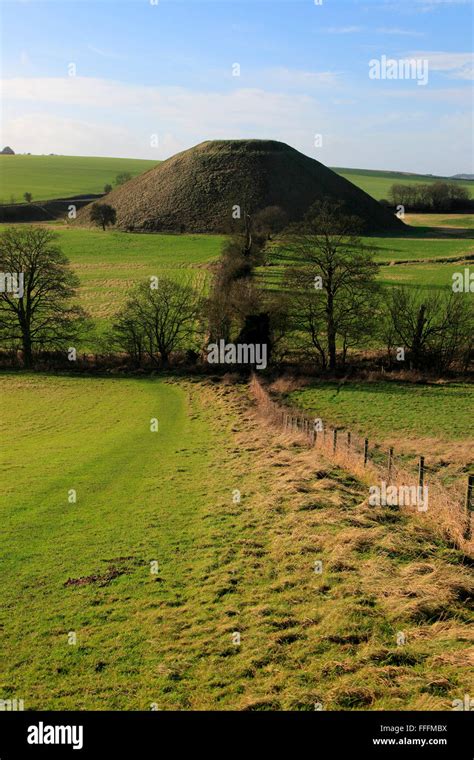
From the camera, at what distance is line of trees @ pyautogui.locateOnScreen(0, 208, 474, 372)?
49.0 meters

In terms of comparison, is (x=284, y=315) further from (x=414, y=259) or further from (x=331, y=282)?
(x=414, y=259)

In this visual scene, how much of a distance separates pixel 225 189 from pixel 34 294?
81100mm

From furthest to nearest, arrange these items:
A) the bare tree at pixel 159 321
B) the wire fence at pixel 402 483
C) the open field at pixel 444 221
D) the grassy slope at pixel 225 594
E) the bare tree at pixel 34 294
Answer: the open field at pixel 444 221, the bare tree at pixel 159 321, the bare tree at pixel 34 294, the wire fence at pixel 402 483, the grassy slope at pixel 225 594

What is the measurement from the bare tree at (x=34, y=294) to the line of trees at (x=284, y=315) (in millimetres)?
98

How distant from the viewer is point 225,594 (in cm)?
1284

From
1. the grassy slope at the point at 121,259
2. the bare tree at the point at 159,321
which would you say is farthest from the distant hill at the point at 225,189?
the bare tree at the point at 159,321

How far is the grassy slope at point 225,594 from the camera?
9.54 m

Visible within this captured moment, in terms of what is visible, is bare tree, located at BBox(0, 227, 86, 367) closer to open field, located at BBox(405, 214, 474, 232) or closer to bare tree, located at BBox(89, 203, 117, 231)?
bare tree, located at BBox(89, 203, 117, 231)

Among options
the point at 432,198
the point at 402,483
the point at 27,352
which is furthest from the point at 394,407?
the point at 432,198

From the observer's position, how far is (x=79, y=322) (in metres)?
59.2

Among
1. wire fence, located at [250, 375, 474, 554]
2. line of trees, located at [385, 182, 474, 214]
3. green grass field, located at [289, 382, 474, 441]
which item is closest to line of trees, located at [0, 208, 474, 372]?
green grass field, located at [289, 382, 474, 441]

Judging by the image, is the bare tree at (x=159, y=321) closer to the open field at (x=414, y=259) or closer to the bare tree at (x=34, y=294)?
the bare tree at (x=34, y=294)
